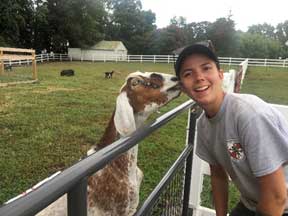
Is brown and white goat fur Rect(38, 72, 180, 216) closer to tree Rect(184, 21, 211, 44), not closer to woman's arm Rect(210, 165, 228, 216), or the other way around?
woman's arm Rect(210, 165, 228, 216)

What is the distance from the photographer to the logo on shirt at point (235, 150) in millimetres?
1876

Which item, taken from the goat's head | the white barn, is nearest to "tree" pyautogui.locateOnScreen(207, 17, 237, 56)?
the white barn

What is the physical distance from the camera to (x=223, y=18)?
45.2m

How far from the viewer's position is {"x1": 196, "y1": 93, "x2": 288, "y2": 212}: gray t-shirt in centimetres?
172

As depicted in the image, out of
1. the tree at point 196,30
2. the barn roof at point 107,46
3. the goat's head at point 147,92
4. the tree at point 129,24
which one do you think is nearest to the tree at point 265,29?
the tree at point 129,24

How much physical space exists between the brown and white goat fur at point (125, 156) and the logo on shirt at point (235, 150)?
0.64 meters

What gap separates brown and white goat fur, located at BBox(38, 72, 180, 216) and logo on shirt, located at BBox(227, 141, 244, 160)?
639 millimetres

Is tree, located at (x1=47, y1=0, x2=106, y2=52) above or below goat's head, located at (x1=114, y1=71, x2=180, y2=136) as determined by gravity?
above

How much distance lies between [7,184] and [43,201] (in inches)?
153

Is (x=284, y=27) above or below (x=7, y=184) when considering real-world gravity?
above

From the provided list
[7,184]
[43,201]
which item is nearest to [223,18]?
[7,184]

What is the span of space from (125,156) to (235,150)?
925mm

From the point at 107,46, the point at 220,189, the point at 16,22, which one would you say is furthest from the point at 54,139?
the point at 107,46

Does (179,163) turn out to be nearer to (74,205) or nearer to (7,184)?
(74,205)
